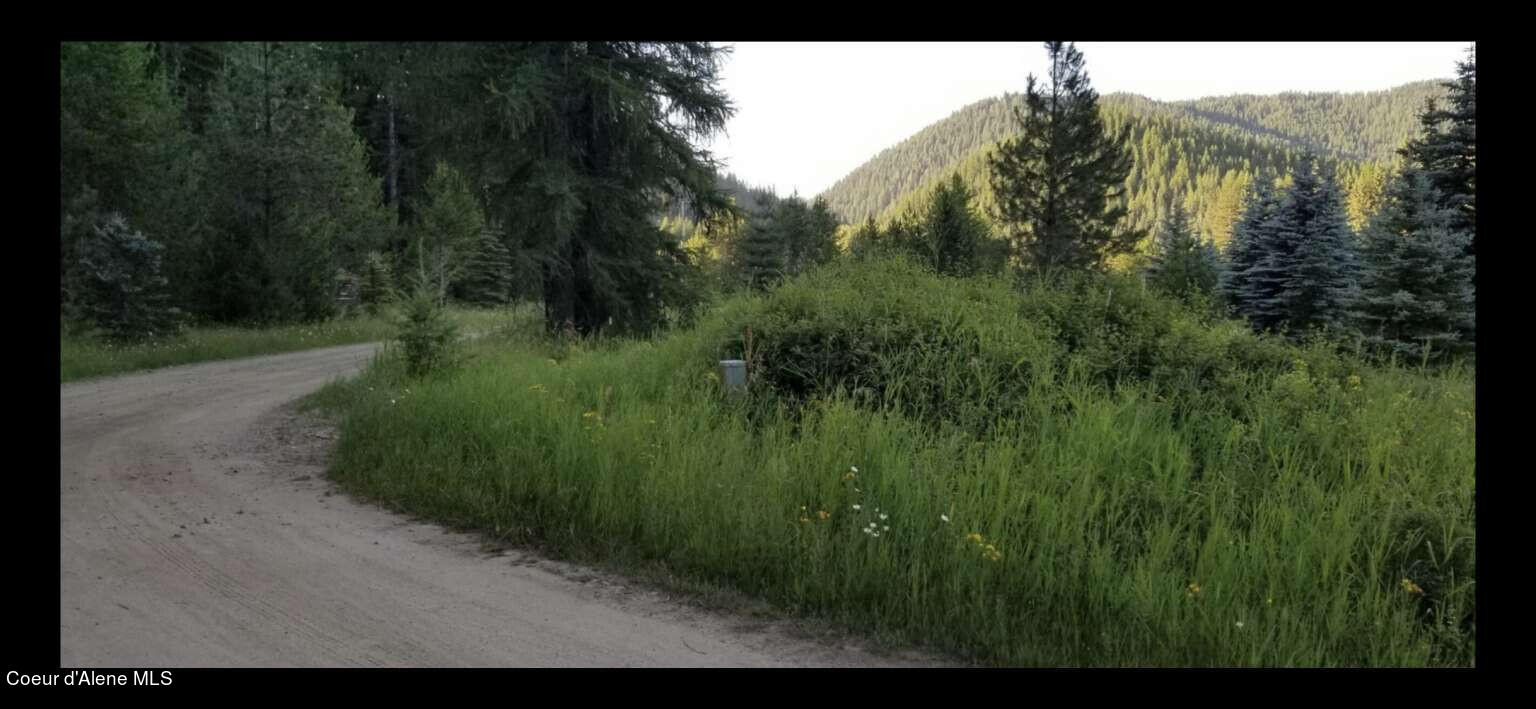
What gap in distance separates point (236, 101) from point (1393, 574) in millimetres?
27335

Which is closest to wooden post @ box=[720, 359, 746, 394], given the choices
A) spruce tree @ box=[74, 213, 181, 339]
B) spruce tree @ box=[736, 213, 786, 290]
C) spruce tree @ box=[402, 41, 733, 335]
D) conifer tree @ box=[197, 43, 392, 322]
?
spruce tree @ box=[402, 41, 733, 335]

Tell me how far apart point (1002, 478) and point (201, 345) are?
18.4 meters

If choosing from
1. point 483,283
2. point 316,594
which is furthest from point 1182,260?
point 316,594

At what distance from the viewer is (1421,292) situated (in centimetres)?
1706

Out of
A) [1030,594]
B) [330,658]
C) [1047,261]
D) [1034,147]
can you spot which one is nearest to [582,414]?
[330,658]

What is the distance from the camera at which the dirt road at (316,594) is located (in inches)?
143

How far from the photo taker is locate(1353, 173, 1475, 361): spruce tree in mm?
16656

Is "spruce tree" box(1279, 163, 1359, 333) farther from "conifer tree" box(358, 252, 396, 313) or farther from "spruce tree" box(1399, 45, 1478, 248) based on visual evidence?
"conifer tree" box(358, 252, 396, 313)

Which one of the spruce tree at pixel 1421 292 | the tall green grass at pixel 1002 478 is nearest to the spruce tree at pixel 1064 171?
the spruce tree at pixel 1421 292

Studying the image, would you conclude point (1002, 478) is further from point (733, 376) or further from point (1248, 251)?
point (1248, 251)

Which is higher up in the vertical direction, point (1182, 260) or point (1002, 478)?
point (1182, 260)

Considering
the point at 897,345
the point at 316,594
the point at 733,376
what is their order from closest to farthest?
the point at 316,594, the point at 733,376, the point at 897,345

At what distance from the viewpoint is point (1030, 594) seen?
408 centimetres
